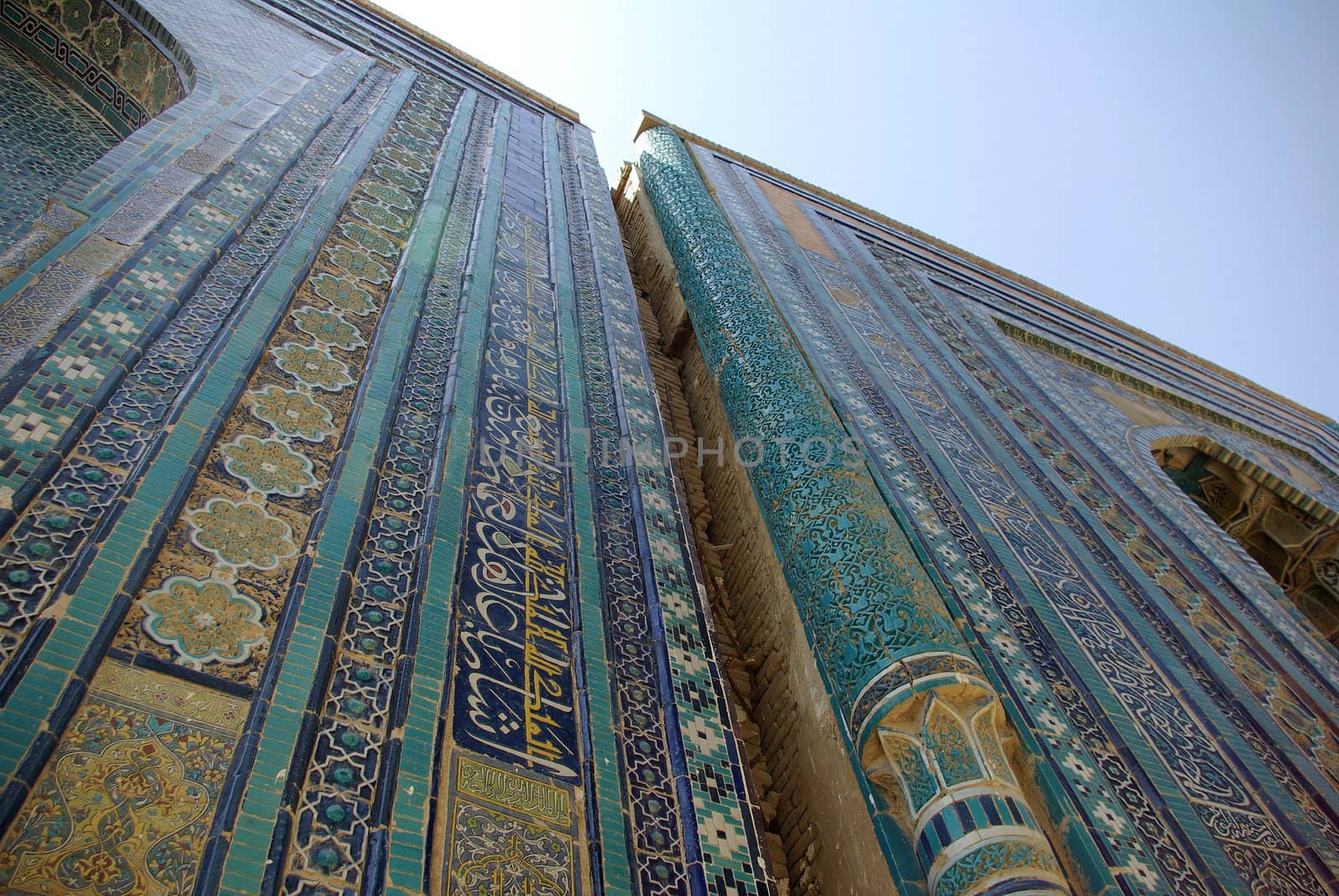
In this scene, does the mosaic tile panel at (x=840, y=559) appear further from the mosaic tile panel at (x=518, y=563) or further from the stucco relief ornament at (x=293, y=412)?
the stucco relief ornament at (x=293, y=412)

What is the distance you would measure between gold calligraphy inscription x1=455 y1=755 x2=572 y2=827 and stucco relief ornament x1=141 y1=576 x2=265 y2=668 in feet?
1.63

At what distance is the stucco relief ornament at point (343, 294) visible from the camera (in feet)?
10.3

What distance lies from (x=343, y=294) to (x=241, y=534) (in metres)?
1.31

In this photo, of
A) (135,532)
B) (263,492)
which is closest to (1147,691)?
(263,492)

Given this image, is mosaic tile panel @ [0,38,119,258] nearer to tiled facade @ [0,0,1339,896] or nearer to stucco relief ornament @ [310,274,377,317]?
tiled facade @ [0,0,1339,896]

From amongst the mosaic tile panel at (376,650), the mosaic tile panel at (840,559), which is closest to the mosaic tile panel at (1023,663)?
the mosaic tile panel at (840,559)

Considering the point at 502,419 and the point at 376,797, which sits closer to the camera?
the point at 376,797

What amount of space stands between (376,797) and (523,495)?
1168mm

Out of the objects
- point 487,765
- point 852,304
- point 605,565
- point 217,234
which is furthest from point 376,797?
point 852,304

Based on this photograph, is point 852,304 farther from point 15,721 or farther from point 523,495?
point 15,721

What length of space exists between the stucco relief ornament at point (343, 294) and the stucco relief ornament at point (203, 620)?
139 centimetres

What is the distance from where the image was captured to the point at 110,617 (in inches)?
69.4

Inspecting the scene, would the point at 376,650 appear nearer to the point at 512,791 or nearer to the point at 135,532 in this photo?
the point at 512,791

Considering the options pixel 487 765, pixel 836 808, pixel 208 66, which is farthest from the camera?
pixel 208 66
